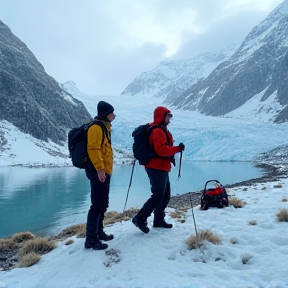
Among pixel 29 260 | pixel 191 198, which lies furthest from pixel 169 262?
pixel 191 198

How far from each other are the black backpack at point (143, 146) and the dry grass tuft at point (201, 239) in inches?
56.2

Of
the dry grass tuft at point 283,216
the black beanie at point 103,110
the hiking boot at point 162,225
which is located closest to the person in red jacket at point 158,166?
the hiking boot at point 162,225

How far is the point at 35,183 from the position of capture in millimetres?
30328

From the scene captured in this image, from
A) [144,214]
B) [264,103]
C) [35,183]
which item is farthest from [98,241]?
[264,103]

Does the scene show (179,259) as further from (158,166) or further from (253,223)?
(253,223)

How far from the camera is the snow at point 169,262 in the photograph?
4.14 m

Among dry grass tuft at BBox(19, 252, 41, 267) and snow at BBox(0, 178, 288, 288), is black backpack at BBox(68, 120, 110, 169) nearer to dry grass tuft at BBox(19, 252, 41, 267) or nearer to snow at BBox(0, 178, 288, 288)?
snow at BBox(0, 178, 288, 288)

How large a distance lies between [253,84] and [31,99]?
346 ft

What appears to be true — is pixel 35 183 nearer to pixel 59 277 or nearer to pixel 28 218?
pixel 28 218

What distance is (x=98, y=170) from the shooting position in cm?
505

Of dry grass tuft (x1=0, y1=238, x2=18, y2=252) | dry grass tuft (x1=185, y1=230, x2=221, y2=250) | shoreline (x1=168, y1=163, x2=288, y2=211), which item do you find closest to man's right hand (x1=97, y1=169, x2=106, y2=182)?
dry grass tuft (x1=185, y1=230, x2=221, y2=250)

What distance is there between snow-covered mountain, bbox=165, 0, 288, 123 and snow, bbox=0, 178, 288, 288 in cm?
11542

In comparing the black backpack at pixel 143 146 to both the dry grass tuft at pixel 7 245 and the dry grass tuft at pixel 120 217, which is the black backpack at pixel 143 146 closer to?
the dry grass tuft at pixel 120 217

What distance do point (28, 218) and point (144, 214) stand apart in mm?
12765
